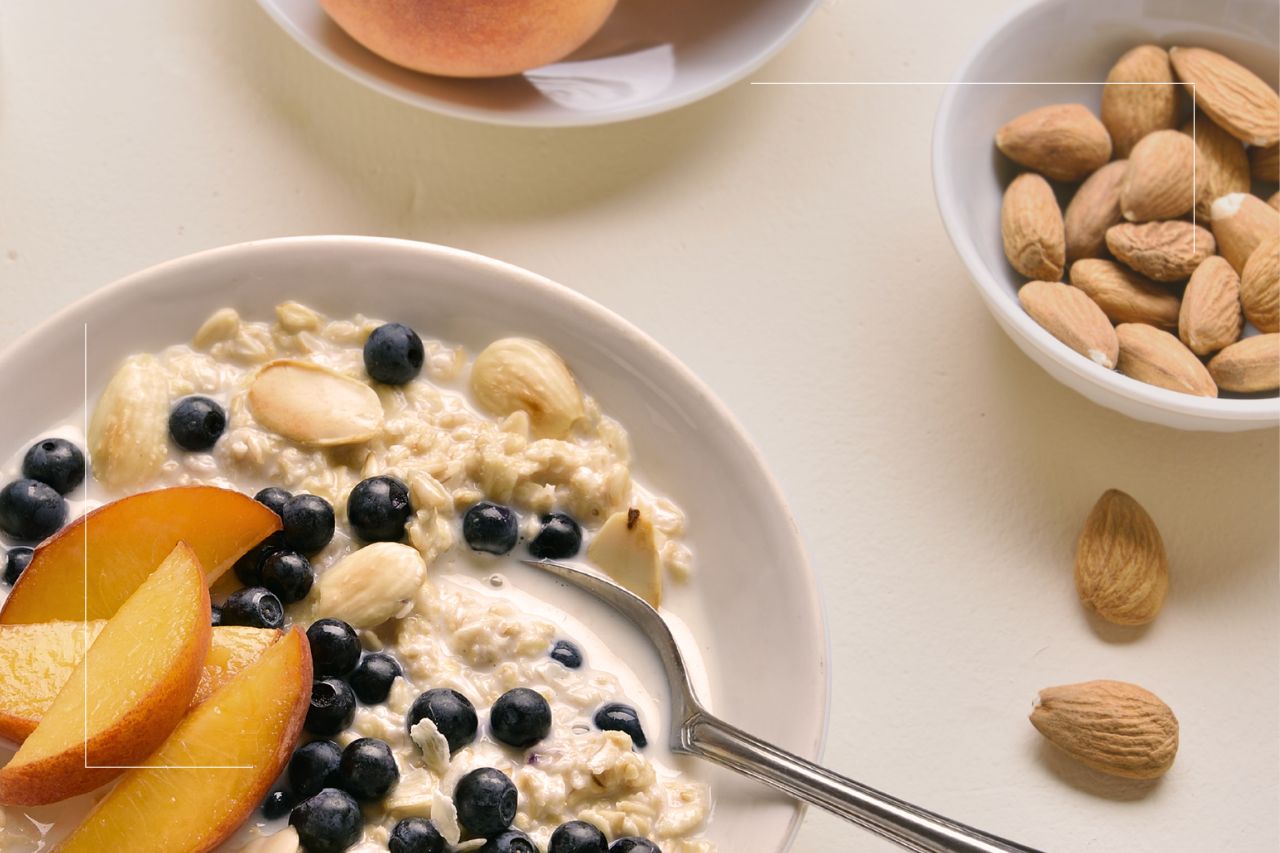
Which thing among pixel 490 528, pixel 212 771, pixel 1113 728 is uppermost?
pixel 1113 728

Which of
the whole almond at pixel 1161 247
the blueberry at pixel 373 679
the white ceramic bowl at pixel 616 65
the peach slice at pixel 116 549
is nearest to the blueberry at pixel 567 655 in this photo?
the blueberry at pixel 373 679

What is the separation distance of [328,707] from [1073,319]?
2.02 feet

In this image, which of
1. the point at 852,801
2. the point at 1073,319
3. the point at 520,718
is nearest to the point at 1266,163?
the point at 1073,319

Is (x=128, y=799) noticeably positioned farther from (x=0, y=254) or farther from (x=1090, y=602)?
(x=1090, y=602)

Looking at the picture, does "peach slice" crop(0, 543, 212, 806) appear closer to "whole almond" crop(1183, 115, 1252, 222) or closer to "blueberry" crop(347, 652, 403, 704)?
"blueberry" crop(347, 652, 403, 704)

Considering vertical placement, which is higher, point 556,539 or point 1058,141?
point 1058,141

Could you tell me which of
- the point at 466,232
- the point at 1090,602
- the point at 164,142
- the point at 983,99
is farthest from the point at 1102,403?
the point at 164,142

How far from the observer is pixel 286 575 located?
32.4 inches

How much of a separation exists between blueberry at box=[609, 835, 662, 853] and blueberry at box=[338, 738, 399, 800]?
0.14 m

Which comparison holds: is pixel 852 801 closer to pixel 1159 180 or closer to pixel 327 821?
pixel 327 821

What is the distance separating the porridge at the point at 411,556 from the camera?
2.58 feet

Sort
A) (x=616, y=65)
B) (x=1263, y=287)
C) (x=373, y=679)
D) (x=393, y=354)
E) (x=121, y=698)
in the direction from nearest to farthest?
(x=121, y=698) < (x=373, y=679) < (x=393, y=354) < (x=1263, y=287) < (x=616, y=65)

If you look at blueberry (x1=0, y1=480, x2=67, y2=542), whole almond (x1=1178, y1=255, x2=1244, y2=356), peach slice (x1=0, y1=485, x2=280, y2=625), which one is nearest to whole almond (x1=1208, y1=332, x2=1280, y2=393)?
whole almond (x1=1178, y1=255, x2=1244, y2=356)

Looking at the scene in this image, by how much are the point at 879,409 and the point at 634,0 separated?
424 mm
